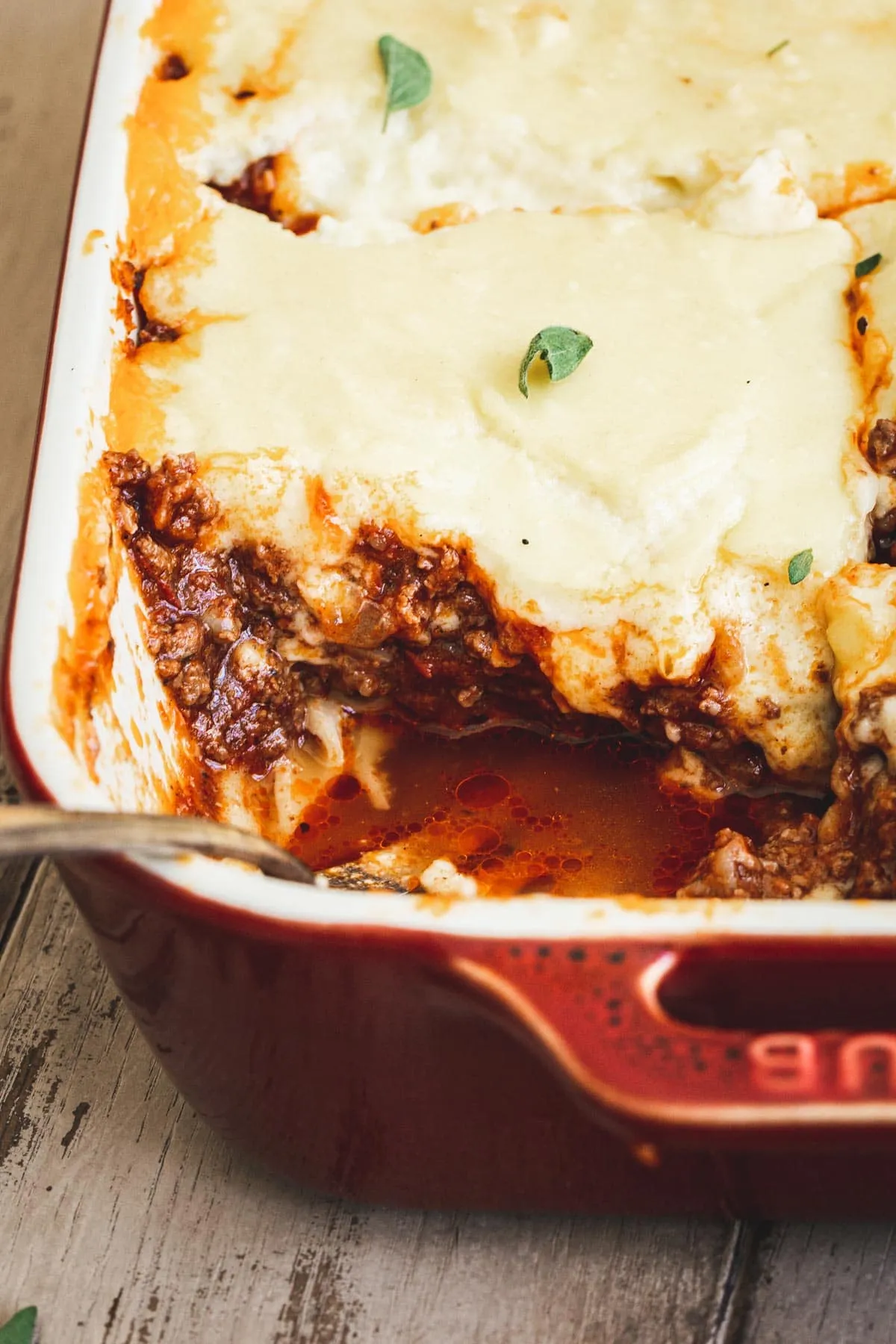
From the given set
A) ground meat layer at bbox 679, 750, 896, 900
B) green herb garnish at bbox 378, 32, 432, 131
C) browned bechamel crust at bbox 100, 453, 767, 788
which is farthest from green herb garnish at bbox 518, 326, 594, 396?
ground meat layer at bbox 679, 750, 896, 900

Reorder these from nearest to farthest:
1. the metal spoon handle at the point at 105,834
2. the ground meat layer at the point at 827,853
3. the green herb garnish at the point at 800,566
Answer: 1. the metal spoon handle at the point at 105,834
2. the ground meat layer at the point at 827,853
3. the green herb garnish at the point at 800,566

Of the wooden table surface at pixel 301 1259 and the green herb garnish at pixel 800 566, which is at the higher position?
the green herb garnish at pixel 800 566

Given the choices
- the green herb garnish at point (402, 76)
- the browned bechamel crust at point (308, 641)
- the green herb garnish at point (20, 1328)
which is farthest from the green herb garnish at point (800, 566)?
the green herb garnish at point (20, 1328)

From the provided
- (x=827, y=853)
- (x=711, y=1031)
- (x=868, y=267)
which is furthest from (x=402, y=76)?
(x=711, y=1031)

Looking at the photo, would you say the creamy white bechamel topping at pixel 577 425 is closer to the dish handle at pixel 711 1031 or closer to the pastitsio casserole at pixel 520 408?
the pastitsio casserole at pixel 520 408

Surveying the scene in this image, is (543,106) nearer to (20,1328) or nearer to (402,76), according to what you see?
(402,76)

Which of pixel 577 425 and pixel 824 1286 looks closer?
pixel 824 1286
